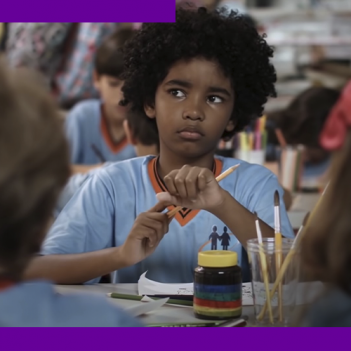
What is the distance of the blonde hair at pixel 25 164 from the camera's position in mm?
771

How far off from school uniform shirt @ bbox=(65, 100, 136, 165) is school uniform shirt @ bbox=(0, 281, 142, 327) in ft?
7.54

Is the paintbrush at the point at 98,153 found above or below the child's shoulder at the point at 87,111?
below

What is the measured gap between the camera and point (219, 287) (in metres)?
1.16

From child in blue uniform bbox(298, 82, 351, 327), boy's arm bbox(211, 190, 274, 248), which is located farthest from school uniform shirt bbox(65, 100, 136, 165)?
child in blue uniform bbox(298, 82, 351, 327)

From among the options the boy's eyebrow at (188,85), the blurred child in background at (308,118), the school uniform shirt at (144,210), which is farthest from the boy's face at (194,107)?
the blurred child in background at (308,118)

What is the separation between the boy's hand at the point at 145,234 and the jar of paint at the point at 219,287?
0.72 feet

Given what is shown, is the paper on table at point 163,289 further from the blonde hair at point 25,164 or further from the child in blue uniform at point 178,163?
the blonde hair at point 25,164

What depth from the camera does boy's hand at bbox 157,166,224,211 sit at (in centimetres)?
135

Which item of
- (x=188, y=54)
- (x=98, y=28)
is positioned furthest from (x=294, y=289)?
(x=98, y=28)

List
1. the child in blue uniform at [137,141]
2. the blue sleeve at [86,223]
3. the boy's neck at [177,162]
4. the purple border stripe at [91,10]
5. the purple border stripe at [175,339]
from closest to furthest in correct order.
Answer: the purple border stripe at [175,339] < the purple border stripe at [91,10] < the blue sleeve at [86,223] < the boy's neck at [177,162] < the child in blue uniform at [137,141]

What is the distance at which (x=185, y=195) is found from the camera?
137 centimetres

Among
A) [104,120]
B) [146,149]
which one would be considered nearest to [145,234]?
[146,149]

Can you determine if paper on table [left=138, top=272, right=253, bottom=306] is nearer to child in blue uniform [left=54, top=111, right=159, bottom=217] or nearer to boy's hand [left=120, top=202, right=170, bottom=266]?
boy's hand [left=120, top=202, right=170, bottom=266]

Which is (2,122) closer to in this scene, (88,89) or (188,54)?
(188,54)
